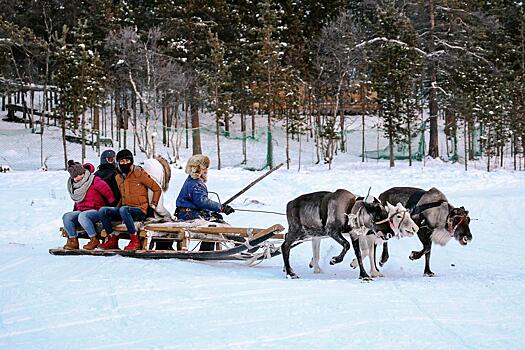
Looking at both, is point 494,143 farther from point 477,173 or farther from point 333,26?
point 333,26

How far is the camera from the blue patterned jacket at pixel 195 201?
9.00 meters

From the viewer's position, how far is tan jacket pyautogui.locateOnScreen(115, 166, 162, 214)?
8945 mm

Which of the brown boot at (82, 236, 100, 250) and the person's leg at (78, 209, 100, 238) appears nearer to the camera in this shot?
the person's leg at (78, 209, 100, 238)

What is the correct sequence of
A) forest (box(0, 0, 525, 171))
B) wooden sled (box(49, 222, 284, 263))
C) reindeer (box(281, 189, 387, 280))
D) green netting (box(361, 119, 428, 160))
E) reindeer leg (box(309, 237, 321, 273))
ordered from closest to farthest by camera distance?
reindeer (box(281, 189, 387, 280)) → reindeer leg (box(309, 237, 321, 273)) → wooden sled (box(49, 222, 284, 263)) → forest (box(0, 0, 525, 171)) → green netting (box(361, 119, 428, 160))

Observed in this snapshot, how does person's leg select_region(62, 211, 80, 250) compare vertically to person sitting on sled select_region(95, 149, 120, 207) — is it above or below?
below

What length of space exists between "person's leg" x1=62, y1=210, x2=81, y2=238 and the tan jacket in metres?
0.76

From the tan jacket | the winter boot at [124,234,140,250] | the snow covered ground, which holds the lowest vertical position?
the snow covered ground

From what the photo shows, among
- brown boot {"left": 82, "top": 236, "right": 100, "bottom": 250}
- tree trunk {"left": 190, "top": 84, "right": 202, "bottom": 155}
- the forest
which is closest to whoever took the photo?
brown boot {"left": 82, "top": 236, "right": 100, "bottom": 250}

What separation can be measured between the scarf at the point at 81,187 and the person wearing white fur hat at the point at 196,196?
53.2 inches

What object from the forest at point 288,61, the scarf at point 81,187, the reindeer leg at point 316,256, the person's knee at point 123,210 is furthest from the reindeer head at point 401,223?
the forest at point 288,61

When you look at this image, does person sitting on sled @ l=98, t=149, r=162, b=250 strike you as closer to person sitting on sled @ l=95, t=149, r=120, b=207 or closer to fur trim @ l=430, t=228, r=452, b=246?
person sitting on sled @ l=95, t=149, r=120, b=207

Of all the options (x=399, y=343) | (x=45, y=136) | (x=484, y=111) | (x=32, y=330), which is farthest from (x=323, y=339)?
(x=45, y=136)

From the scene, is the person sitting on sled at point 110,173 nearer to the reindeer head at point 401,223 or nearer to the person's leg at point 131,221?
the person's leg at point 131,221

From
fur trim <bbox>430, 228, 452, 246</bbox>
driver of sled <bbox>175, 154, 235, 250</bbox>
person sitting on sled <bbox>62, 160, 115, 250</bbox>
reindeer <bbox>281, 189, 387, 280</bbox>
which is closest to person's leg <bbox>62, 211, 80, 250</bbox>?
person sitting on sled <bbox>62, 160, 115, 250</bbox>
